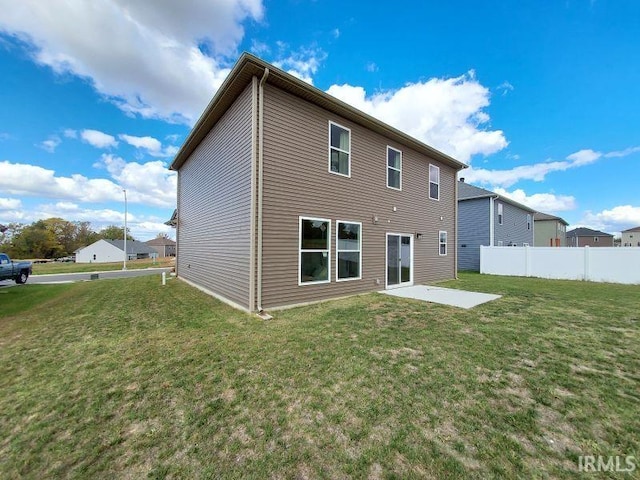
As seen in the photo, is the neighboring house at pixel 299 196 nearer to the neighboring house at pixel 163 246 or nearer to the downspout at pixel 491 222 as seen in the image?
the downspout at pixel 491 222

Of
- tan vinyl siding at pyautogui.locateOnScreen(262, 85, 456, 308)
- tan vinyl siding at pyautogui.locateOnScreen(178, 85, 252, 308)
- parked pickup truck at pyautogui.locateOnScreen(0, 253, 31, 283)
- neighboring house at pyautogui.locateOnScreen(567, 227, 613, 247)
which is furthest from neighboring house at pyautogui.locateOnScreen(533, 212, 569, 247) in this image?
parked pickup truck at pyautogui.locateOnScreen(0, 253, 31, 283)

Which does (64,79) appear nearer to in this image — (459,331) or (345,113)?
(345,113)

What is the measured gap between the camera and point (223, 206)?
26.8 ft

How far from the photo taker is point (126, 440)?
230 centimetres

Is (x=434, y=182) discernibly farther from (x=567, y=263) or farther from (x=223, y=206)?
(x=223, y=206)

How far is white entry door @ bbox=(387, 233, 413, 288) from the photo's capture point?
31.3 ft

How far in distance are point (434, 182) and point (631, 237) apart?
255 feet

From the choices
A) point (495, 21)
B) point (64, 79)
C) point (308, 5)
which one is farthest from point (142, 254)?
point (495, 21)

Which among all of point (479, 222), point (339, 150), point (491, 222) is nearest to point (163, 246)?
point (479, 222)

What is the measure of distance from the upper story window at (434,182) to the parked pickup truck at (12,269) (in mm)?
21618

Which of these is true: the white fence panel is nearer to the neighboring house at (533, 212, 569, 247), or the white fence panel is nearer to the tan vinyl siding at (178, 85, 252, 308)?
the tan vinyl siding at (178, 85, 252, 308)

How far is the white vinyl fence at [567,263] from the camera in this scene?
1167 cm

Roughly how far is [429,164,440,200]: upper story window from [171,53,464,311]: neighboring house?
0.66ft

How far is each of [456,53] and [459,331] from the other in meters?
12.8
